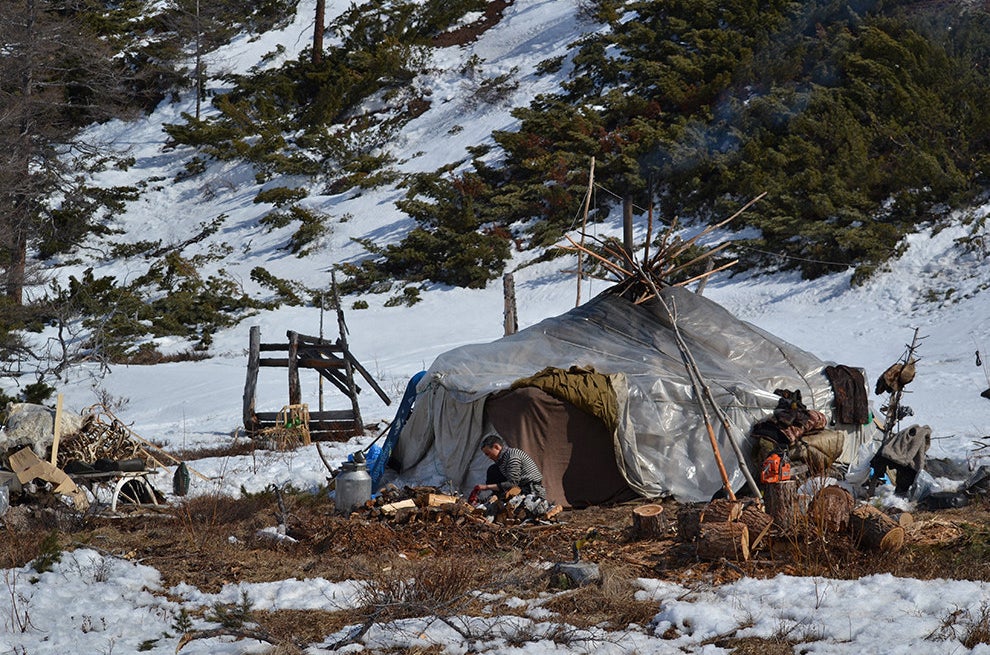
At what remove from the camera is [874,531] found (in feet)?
21.5

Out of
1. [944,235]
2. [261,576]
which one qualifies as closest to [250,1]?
[944,235]

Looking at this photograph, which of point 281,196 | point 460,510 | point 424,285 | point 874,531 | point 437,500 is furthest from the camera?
point 281,196

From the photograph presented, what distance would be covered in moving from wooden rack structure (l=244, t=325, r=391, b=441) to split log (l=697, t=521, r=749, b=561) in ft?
29.4

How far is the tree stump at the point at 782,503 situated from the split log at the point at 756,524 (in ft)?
0.27

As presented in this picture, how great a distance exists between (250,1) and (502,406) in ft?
125

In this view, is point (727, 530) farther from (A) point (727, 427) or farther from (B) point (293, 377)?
(B) point (293, 377)

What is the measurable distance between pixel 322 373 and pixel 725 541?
10964 mm

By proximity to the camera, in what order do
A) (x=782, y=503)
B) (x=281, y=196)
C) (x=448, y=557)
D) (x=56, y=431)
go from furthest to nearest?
(x=281, y=196), (x=56, y=431), (x=448, y=557), (x=782, y=503)

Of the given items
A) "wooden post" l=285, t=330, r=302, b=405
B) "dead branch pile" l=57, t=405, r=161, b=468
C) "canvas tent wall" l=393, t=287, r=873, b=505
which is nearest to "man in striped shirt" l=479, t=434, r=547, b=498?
"canvas tent wall" l=393, t=287, r=873, b=505

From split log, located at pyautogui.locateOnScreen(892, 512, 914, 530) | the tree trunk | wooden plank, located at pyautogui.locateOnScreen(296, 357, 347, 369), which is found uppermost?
the tree trunk

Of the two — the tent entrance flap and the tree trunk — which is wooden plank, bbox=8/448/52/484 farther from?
the tree trunk

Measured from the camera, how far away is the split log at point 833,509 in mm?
6699

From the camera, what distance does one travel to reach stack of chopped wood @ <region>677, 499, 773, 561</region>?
261 inches

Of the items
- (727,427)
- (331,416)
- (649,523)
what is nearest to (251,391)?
(331,416)
